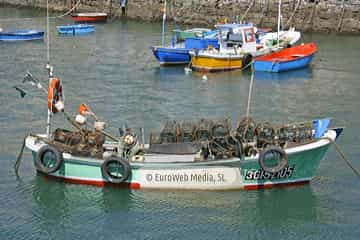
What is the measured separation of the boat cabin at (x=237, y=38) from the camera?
33625 mm

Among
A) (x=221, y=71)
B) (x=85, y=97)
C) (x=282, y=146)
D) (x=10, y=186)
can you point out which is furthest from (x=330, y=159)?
(x=221, y=71)

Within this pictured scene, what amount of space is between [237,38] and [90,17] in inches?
650

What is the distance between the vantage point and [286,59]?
1288 inches

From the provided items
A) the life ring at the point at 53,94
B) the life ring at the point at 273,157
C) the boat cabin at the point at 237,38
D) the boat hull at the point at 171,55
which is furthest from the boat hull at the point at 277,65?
the life ring at the point at 273,157

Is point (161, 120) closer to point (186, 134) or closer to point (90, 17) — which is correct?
point (186, 134)

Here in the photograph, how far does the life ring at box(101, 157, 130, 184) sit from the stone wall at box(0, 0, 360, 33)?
28.7 metres

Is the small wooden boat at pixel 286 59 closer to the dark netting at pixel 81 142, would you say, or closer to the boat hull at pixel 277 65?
the boat hull at pixel 277 65

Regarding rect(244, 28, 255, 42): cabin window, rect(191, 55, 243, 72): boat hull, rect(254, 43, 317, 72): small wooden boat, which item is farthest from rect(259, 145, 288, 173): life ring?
rect(244, 28, 255, 42): cabin window

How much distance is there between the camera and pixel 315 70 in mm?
33469

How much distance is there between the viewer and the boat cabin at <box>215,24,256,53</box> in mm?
33625

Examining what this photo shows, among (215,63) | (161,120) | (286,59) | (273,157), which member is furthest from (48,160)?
(286,59)

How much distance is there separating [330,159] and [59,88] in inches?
276

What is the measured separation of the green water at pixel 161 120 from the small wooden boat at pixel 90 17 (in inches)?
99.4

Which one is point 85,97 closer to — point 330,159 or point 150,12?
point 330,159
